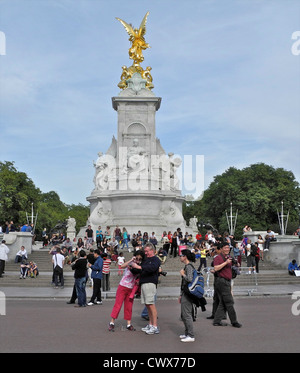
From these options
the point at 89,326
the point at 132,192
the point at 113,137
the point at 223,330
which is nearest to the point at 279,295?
the point at 223,330

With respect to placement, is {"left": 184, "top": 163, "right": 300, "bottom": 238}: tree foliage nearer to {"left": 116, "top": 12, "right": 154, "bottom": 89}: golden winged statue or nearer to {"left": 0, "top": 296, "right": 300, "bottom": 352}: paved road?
{"left": 116, "top": 12, "right": 154, "bottom": 89}: golden winged statue

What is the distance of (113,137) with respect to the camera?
4409 centimetres

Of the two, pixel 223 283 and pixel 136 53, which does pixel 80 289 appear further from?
pixel 136 53

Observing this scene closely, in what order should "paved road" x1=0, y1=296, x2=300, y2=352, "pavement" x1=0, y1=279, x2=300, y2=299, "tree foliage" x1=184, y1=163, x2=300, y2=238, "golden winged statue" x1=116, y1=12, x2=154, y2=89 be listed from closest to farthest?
"paved road" x1=0, y1=296, x2=300, y2=352 < "pavement" x1=0, y1=279, x2=300, y2=299 < "golden winged statue" x1=116, y1=12, x2=154, y2=89 < "tree foliage" x1=184, y1=163, x2=300, y2=238

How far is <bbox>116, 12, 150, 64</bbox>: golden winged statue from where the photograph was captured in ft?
150

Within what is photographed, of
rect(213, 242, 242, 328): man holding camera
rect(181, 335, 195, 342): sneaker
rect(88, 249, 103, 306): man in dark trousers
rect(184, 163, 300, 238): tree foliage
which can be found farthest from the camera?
rect(184, 163, 300, 238): tree foliage

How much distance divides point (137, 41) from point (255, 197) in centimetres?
2692

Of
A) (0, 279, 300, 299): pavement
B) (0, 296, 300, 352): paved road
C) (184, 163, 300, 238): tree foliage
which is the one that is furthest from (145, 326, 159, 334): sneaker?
(184, 163, 300, 238): tree foliage

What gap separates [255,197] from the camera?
6125 cm

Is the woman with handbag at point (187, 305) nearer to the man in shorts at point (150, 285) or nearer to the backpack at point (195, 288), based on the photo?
the backpack at point (195, 288)

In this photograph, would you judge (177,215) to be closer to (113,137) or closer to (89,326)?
(113,137)

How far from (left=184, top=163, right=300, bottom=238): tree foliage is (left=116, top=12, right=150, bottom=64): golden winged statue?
1008 inches

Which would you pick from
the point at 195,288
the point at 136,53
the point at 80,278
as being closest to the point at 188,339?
the point at 195,288

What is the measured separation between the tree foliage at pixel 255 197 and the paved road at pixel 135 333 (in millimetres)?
49226
